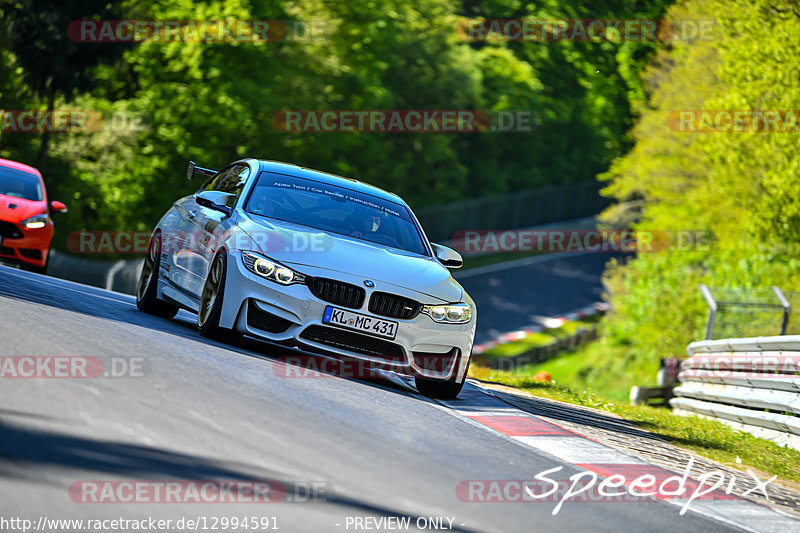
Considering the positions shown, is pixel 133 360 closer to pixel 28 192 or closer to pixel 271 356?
pixel 271 356

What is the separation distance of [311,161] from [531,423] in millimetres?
36309

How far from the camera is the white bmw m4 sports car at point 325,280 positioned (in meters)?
9.25

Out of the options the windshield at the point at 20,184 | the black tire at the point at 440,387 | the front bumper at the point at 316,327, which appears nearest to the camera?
the front bumper at the point at 316,327

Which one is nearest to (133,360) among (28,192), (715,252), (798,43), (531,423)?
(531,423)

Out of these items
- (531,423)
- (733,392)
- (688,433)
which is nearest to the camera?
(531,423)

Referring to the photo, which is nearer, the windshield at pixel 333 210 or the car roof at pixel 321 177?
the windshield at pixel 333 210


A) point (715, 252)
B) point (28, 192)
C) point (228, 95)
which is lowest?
point (28, 192)

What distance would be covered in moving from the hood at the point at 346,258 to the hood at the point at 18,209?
771 centimetres

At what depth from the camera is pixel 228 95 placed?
39.9 metres

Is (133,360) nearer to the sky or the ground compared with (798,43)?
nearer to the ground

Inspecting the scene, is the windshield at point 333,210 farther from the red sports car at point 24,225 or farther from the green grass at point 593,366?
the green grass at point 593,366
